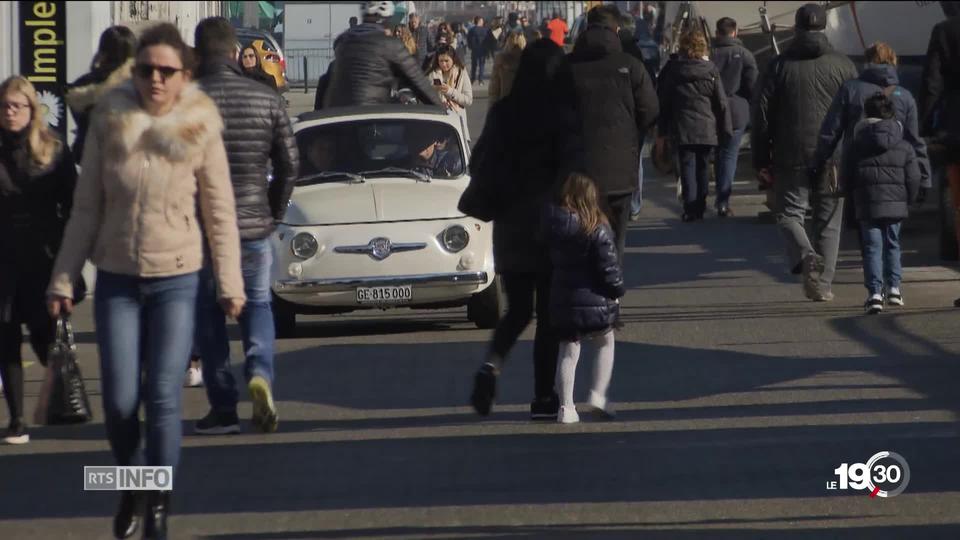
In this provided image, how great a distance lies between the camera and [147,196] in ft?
22.1

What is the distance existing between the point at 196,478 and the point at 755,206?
14.4 m

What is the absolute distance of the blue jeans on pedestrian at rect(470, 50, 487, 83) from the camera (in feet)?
184

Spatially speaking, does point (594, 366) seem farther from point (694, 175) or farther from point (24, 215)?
point (694, 175)

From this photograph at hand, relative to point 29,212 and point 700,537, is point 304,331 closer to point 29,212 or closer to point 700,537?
point 29,212

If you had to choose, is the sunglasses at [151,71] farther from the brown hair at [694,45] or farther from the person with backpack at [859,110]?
the brown hair at [694,45]

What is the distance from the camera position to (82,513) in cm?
765

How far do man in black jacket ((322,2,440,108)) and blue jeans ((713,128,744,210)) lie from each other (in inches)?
229

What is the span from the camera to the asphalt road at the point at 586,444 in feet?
24.1

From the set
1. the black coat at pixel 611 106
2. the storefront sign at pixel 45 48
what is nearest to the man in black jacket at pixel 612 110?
the black coat at pixel 611 106

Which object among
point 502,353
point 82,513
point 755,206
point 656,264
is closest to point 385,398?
point 502,353

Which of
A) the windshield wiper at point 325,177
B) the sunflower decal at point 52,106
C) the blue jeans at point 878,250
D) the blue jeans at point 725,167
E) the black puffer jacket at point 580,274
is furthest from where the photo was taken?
the blue jeans at point 725,167

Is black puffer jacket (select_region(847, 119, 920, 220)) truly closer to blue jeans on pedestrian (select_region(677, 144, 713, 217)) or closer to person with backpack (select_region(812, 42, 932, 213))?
person with backpack (select_region(812, 42, 932, 213))

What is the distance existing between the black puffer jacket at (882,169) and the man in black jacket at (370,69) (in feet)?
10.6

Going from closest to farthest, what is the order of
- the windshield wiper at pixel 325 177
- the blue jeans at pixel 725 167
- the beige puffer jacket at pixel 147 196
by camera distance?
the beige puffer jacket at pixel 147 196, the windshield wiper at pixel 325 177, the blue jeans at pixel 725 167
